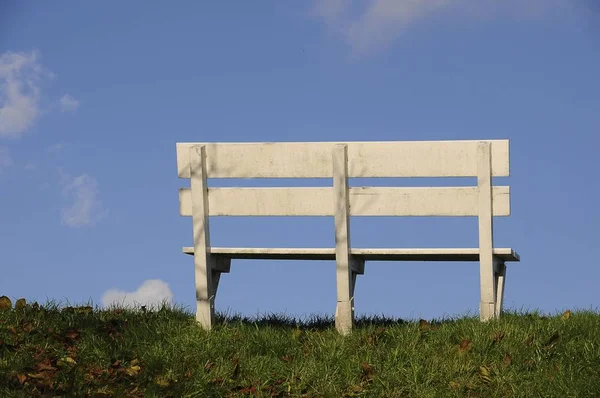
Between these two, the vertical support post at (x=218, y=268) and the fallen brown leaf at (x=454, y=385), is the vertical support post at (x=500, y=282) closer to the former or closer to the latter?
the fallen brown leaf at (x=454, y=385)

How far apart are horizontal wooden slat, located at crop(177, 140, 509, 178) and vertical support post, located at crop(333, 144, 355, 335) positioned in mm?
121

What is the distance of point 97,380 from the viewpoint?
7.79m

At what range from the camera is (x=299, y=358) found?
8289mm

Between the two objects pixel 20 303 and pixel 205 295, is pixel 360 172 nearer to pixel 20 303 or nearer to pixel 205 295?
pixel 205 295

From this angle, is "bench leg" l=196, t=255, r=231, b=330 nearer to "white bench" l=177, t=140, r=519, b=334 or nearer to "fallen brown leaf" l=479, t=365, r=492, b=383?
"white bench" l=177, t=140, r=519, b=334

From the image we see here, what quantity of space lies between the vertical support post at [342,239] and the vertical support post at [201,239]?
1.32m

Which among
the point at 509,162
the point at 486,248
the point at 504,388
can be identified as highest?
the point at 509,162

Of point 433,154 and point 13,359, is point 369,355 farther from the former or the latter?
point 13,359

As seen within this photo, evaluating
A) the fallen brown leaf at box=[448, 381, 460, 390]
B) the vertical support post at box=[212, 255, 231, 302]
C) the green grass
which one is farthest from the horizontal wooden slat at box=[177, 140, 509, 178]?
the fallen brown leaf at box=[448, 381, 460, 390]

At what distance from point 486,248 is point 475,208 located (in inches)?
15.7

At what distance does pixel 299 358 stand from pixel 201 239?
168 cm

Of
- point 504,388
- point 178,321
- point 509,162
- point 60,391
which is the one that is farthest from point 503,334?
point 60,391

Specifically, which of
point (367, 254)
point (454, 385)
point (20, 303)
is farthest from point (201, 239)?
point (454, 385)

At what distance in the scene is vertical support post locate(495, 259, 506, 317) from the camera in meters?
9.11
